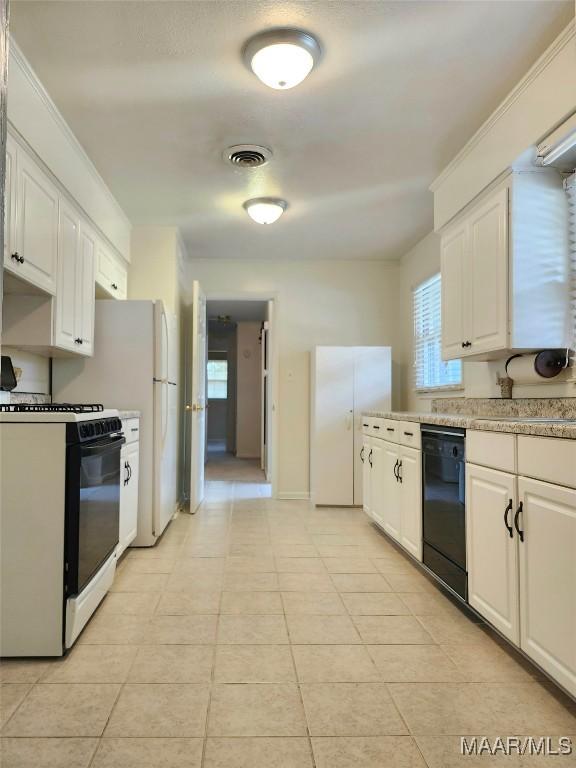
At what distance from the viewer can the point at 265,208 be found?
4.07 m

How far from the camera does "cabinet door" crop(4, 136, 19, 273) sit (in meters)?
2.38

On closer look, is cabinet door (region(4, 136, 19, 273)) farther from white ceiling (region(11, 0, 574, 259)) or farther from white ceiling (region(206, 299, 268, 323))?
white ceiling (region(206, 299, 268, 323))

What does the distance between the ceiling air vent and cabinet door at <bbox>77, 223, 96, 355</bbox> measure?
0.99 m

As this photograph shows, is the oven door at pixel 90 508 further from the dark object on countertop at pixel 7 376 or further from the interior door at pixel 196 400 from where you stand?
the interior door at pixel 196 400

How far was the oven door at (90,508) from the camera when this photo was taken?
85.2 inches

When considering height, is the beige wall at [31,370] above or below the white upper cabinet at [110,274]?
below

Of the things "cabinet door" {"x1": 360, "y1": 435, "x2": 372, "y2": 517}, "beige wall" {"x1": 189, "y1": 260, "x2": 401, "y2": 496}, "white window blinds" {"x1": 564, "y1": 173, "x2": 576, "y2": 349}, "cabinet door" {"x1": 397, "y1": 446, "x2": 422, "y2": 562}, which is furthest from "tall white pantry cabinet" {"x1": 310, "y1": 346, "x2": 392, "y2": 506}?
"white window blinds" {"x1": 564, "y1": 173, "x2": 576, "y2": 349}

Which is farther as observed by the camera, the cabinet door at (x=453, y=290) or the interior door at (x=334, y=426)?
the interior door at (x=334, y=426)

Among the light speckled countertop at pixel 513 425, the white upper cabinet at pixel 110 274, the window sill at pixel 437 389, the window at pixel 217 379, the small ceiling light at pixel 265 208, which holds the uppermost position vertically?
the small ceiling light at pixel 265 208

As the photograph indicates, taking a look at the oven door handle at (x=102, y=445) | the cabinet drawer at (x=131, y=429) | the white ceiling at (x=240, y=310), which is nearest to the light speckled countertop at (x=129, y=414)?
the cabinet drawer at (x=131, y=429)

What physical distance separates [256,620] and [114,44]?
2.53 metres

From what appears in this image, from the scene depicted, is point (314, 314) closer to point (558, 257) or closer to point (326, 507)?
point (326, 507)

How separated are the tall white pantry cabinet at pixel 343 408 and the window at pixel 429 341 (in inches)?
11.8

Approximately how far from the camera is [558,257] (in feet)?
9.13
